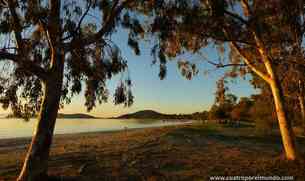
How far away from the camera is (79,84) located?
7746 mm

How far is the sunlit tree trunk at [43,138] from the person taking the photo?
5.68m

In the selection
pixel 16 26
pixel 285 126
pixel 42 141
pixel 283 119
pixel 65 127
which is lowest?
pixel 65 127

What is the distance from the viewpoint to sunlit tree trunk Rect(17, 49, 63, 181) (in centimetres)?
568

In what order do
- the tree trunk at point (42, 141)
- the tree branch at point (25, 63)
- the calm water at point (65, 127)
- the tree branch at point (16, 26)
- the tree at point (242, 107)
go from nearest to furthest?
the tree trunk at point (42, 141), the tree branch at point (25, 63), the tree branch at point (16, 26), the calm water at point (65, 127), the tree at point (242, 107)

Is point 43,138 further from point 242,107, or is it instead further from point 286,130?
point 242,107

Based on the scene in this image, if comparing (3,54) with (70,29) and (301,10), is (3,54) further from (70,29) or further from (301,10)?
(301,10)

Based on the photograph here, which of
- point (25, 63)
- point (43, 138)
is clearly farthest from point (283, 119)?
point (25, 63)

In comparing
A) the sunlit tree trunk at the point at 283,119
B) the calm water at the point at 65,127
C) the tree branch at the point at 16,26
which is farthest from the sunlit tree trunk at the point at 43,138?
the sunlit tree trunk at the point at 283,119

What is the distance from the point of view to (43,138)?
19.1ft

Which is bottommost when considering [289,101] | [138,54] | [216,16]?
[289,101]

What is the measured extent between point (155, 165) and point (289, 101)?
8742 millimetres

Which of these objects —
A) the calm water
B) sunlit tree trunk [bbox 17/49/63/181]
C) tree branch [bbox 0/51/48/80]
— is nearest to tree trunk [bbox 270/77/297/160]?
sunlit tree trunk [bbox 17/49/63/181]

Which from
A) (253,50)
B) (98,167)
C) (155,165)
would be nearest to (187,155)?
(155,165)

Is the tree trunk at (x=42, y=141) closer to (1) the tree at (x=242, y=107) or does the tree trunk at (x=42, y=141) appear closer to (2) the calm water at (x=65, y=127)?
(2) the calm water at (x=65, y=127)
